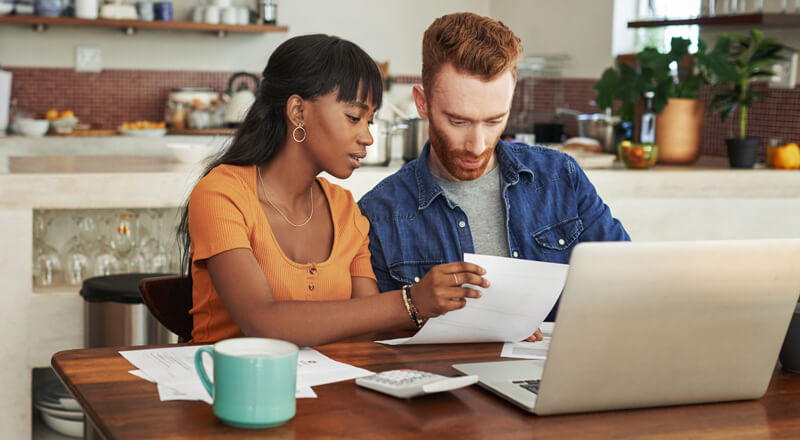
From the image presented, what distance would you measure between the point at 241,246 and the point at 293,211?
0.71 feet

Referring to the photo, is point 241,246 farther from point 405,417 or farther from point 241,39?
point 241,39

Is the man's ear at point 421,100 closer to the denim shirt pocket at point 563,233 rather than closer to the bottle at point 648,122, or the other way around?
the denim shirt pocket at point 563,233

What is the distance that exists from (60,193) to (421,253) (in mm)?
1191

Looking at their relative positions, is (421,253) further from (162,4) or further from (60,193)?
(162,4)

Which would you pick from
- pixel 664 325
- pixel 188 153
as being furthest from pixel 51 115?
pixel 664 325

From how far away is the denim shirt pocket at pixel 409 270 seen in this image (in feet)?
5.87

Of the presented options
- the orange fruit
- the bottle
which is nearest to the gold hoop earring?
the bottle

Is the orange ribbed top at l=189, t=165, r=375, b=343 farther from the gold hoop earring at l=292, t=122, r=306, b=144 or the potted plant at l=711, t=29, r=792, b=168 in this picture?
the potted plant at l=711, t=29, r=792, b=168

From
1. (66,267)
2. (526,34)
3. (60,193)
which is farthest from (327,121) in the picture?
(526,34)

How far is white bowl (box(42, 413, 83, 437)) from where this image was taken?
2.65 metres

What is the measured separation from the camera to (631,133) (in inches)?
136

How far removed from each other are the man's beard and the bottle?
173 centimetres

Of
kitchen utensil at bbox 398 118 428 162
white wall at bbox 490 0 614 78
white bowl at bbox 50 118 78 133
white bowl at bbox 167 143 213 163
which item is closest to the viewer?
white bowl at bbox 167 143 213 163

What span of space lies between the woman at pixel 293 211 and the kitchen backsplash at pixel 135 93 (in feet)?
11.0
